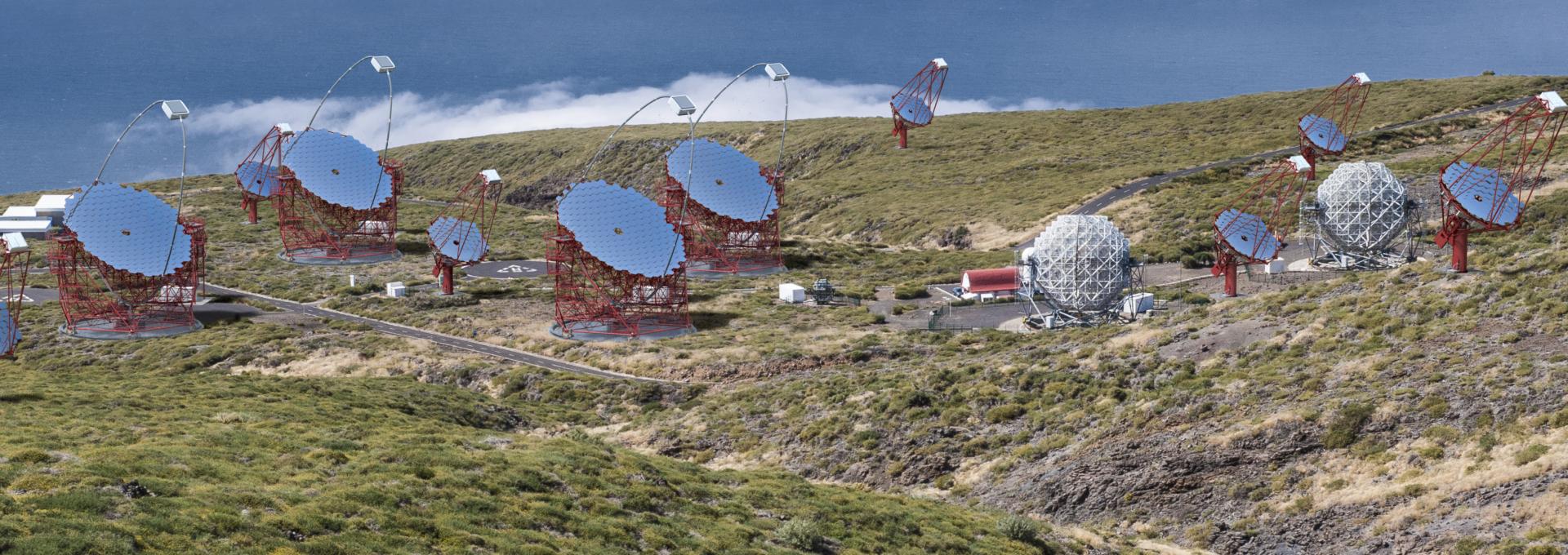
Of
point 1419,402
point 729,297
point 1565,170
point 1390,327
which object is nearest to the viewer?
point 1419,402

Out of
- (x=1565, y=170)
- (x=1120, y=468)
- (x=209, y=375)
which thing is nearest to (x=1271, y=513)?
(x=1120, y=468)

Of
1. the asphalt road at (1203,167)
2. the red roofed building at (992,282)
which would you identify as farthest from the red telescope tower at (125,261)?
the asphalt road at (1203,167)

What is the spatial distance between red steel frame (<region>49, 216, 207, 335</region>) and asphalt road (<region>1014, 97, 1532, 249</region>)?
71.4 metres

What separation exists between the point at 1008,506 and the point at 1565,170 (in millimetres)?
88779

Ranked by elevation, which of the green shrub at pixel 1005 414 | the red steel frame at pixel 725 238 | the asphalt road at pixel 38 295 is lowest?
the green shrub at pixel 1005 414

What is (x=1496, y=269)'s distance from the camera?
228 ft

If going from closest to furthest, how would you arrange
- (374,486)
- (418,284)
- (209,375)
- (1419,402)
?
(374,486), (1419,402), (209,375), (418,284)

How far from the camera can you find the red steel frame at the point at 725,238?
116 meters

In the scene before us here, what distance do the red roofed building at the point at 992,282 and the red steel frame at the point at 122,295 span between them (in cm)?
5360

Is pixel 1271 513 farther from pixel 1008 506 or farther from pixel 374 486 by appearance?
pixel 374 486

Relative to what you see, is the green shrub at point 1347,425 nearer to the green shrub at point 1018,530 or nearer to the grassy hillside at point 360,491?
the green shrub at point 1018,530

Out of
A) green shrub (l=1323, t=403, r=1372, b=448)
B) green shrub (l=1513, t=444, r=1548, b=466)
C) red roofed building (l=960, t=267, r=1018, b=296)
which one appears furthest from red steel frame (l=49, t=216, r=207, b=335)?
green shrub (l=1513, t=444, r=1548, b=466)

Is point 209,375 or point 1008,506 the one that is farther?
point 209,375

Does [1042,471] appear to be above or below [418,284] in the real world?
below
